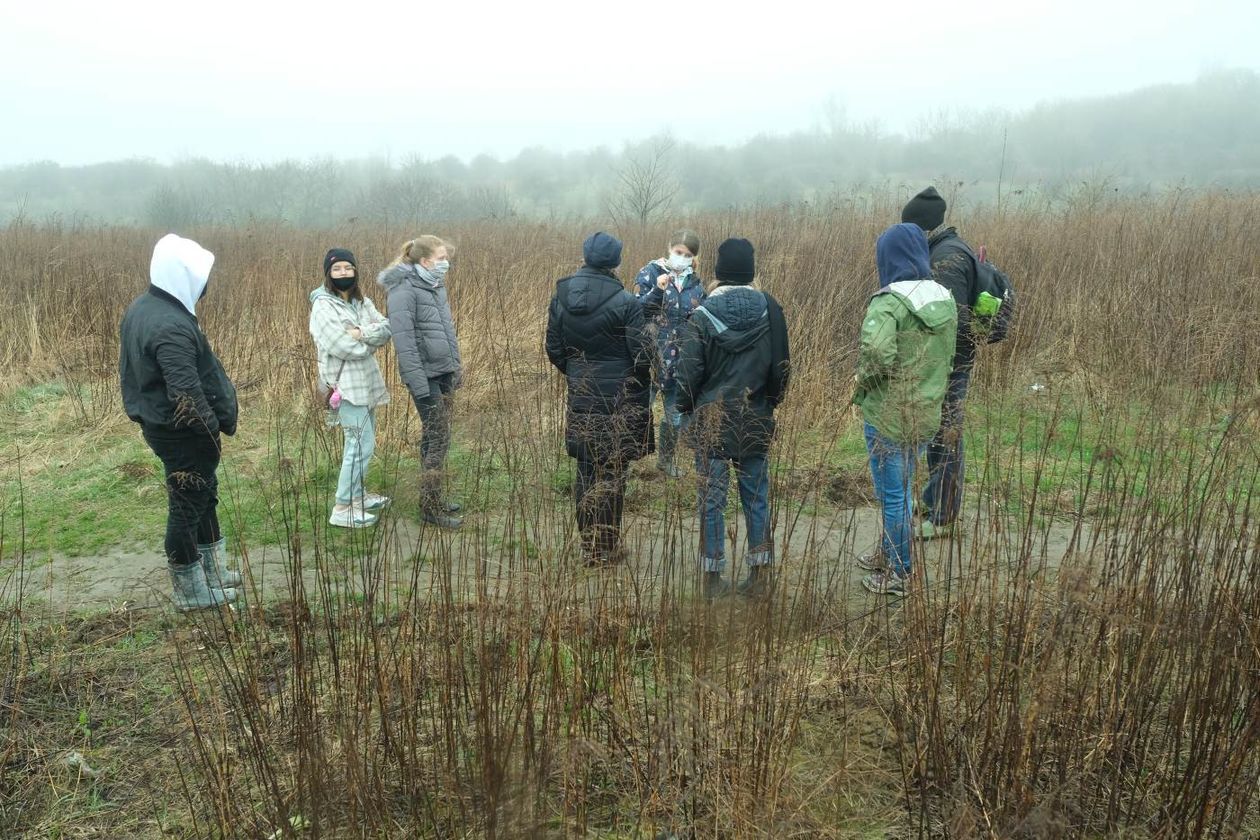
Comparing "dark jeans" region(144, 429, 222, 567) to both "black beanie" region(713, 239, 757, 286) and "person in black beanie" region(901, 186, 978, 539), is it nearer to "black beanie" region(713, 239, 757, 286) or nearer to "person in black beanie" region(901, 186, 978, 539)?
"black beanie" region(713, 239, 757, 286)

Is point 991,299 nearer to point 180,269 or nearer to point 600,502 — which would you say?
point 600,502

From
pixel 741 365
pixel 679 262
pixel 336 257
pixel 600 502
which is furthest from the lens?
pixel 679 262

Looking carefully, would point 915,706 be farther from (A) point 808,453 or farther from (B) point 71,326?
(B) point 71,326

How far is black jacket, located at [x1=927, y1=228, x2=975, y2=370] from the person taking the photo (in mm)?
4320

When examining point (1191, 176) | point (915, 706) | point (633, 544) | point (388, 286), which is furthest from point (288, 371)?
point (1191, 176)

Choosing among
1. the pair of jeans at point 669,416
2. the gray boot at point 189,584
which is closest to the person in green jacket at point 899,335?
the pair of jeans at point 669,416

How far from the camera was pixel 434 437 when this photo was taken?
13.1 ft

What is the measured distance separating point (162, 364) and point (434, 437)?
115 cm

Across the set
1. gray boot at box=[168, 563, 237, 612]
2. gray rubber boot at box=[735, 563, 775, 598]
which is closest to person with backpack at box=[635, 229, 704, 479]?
gray boot at box=[168, 563, 237, 612]

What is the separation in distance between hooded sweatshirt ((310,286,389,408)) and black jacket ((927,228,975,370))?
2937 millimetres

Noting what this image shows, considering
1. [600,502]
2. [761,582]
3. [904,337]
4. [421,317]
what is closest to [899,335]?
[904,337]

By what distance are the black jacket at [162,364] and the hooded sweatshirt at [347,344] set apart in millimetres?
927

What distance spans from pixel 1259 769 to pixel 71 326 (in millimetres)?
10578

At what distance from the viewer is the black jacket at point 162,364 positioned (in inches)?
146
